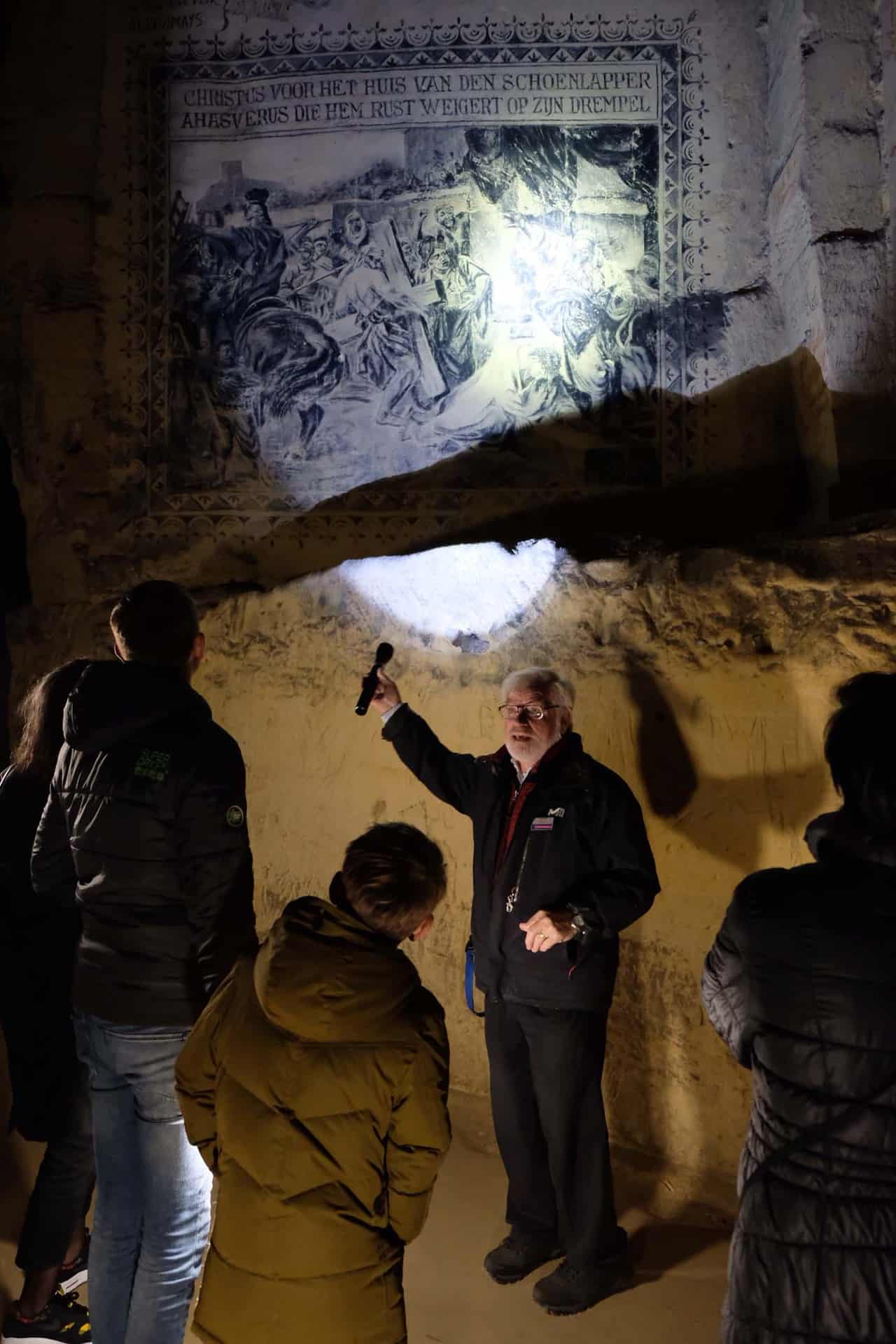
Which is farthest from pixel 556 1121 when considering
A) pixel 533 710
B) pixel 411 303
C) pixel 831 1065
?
pixel 411 303

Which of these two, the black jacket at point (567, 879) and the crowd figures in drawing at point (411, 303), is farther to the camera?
the crowd figures in drawing at point (411, 303)

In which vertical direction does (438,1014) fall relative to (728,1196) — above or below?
above

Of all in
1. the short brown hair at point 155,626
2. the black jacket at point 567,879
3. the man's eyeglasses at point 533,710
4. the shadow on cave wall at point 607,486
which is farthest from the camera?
the shadow on cave wall at point 607,486

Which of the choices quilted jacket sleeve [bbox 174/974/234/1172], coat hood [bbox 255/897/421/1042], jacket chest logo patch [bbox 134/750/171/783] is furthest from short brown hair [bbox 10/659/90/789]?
coat hood [bbox 255/897/421/1042]

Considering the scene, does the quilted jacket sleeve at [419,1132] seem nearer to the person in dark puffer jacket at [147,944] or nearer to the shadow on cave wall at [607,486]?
the person in dark puffer jacket at [147,944]

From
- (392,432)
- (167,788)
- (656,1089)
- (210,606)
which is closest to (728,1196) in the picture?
(656,1089)

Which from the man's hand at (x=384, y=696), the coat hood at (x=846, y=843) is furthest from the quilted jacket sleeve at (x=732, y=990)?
the man's hand at (x=384, y=696)

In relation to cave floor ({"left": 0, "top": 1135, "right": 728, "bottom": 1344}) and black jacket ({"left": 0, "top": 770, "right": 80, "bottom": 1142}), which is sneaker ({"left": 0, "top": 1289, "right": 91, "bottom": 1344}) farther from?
black jacket ({"left": 0, "top": 770, "right": 80, "bottom": 1142})

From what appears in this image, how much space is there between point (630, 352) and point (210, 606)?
2.48 meters

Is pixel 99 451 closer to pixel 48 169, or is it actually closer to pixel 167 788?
pixel 48 169

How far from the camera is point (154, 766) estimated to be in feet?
6.88

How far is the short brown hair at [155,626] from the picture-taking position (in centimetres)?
220

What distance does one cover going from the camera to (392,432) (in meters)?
5.54

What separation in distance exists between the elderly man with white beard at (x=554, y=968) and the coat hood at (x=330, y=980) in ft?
3.03
